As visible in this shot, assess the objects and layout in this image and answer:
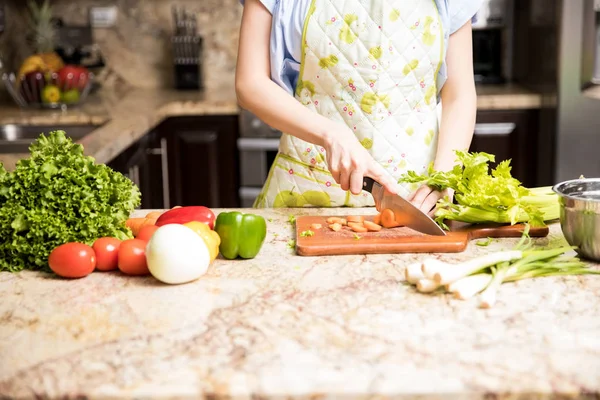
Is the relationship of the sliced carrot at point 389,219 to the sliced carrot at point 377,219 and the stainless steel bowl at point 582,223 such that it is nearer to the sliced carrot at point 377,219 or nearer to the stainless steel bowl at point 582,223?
the sliced carrot at point 377,219

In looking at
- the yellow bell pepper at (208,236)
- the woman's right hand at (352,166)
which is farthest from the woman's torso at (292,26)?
the yellow bell pepper at (208,236)

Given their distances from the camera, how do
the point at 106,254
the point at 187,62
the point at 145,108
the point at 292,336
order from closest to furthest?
the point at 292,336, the point at 106,254, the point at 145,108, the point at 187,62

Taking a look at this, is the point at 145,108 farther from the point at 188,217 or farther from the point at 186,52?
the point at 188,217

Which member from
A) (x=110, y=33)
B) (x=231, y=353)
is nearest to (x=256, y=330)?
(x=231, y=353)

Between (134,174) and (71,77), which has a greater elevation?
(71,77)

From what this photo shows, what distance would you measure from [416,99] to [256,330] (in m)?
1.07

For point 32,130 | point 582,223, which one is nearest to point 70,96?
point 32,130

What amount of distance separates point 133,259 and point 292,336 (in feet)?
1.28

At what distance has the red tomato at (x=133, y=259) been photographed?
1.39 metres

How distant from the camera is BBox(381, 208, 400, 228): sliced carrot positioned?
162cm

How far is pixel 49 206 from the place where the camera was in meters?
1.43

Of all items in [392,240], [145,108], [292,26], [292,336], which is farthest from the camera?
[145,108]

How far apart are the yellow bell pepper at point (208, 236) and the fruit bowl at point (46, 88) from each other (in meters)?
2.27

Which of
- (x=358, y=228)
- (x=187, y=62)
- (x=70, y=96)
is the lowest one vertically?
(x=358, y=228)
